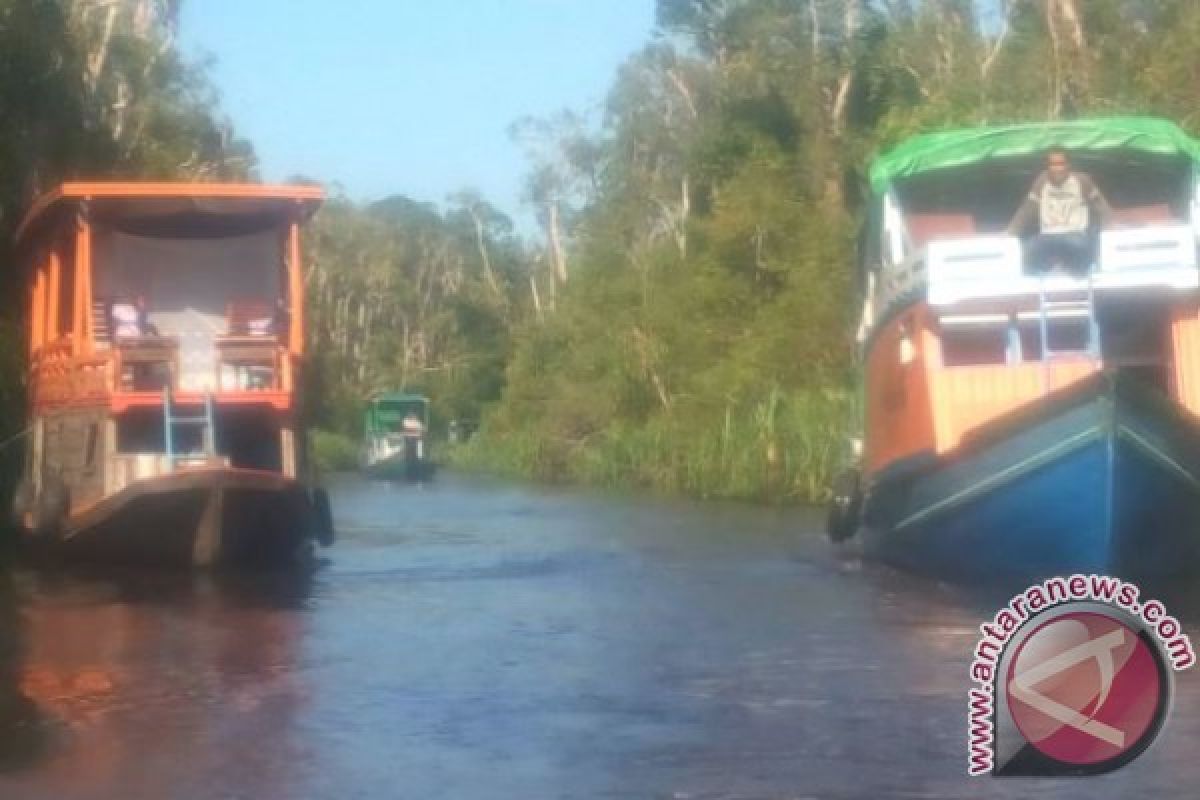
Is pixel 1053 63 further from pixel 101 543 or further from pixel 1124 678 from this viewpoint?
pixel 1124 678

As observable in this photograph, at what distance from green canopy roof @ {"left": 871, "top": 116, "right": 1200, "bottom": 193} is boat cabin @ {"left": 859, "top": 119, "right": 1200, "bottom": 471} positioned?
0.01 m

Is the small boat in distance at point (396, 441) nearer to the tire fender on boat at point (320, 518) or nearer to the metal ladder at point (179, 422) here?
the tire fender on boat at point (320, 518)

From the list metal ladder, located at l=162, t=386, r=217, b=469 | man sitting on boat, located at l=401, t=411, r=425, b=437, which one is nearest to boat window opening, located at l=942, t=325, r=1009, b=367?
metal ladder, located at l=162, t=386, r=217, b=469

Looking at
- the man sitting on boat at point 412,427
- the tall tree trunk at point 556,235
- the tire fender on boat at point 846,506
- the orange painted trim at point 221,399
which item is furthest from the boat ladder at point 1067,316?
the tall tree trunk at point 556,235

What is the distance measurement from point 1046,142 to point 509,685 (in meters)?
7.42

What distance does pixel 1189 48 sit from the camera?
28.1 m

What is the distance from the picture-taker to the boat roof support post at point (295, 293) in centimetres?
1806

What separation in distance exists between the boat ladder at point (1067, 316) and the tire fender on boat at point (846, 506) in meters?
4.05

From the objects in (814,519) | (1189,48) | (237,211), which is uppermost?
(1189,48)

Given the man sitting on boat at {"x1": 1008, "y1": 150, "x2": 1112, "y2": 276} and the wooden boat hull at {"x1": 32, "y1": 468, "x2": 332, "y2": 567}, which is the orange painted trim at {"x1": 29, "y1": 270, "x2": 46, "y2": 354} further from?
the man sitting on boat at {"x1": 1008, "y1": 150, "x2": 1112, "y2": 276}

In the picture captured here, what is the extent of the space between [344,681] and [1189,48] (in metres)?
20.5

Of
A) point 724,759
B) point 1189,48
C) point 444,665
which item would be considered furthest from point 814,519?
point 724,759

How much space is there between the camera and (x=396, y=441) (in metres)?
49.7

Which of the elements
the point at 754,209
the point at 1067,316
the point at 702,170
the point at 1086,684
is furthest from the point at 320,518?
the point at 702,170
